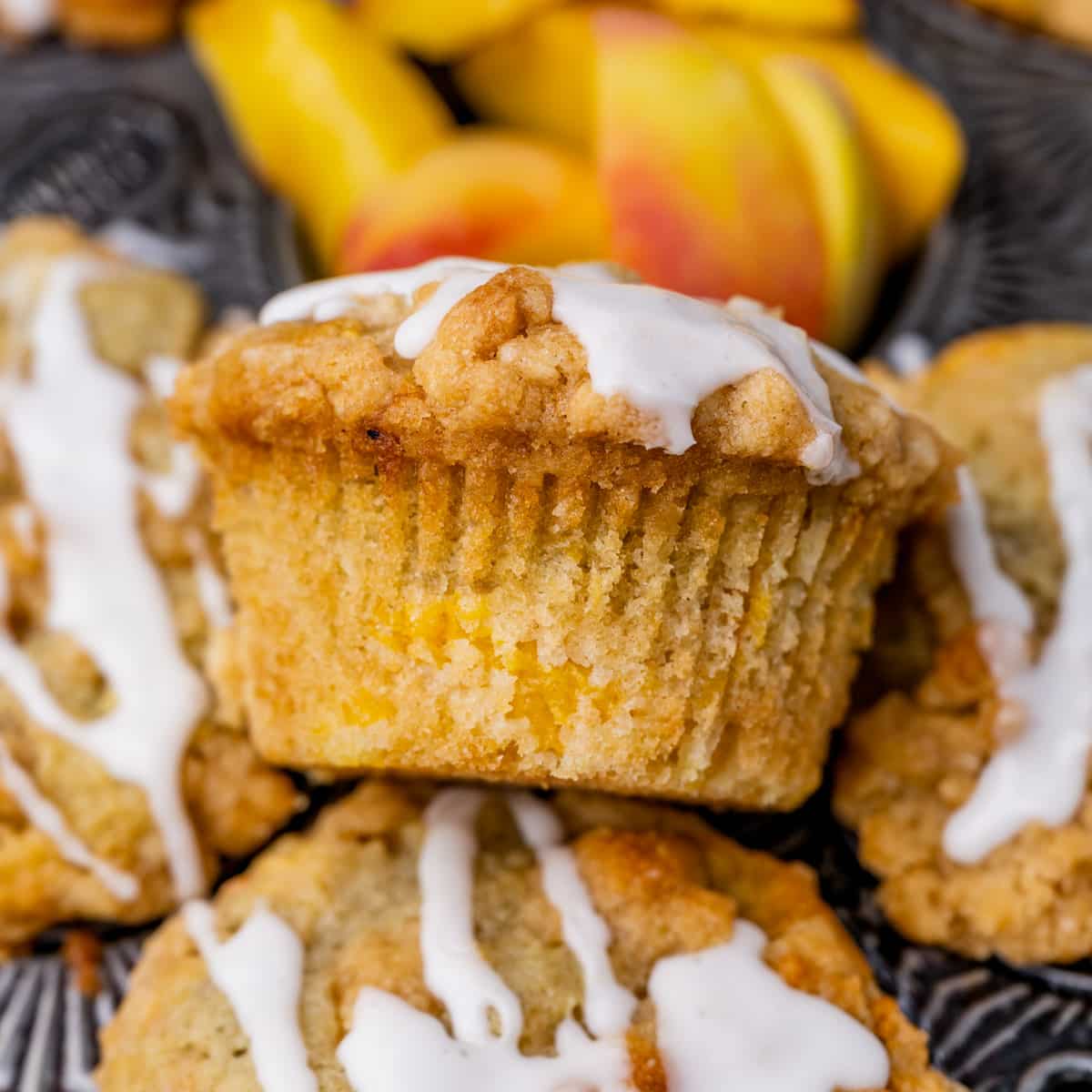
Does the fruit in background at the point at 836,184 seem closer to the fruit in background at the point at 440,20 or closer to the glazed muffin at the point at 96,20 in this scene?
the fruit in background at the point at 440,20

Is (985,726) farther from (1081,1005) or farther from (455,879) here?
(455,879)

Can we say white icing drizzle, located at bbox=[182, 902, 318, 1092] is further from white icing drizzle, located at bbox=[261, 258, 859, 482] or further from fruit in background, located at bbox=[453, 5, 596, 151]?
fruit in background, located at bbox=[453, 5, 596, 151]

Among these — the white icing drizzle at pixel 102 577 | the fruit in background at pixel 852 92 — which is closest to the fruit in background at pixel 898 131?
the fruit in background at pixel 852 92

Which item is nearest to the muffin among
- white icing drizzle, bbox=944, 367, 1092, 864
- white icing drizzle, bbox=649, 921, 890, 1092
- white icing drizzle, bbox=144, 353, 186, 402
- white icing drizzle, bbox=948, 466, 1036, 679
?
white icing drizzle, bbox=649, 921, 890, 1092

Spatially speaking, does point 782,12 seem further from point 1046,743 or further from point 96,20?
point 1046,743

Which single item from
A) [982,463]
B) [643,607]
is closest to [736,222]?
[982,463]
